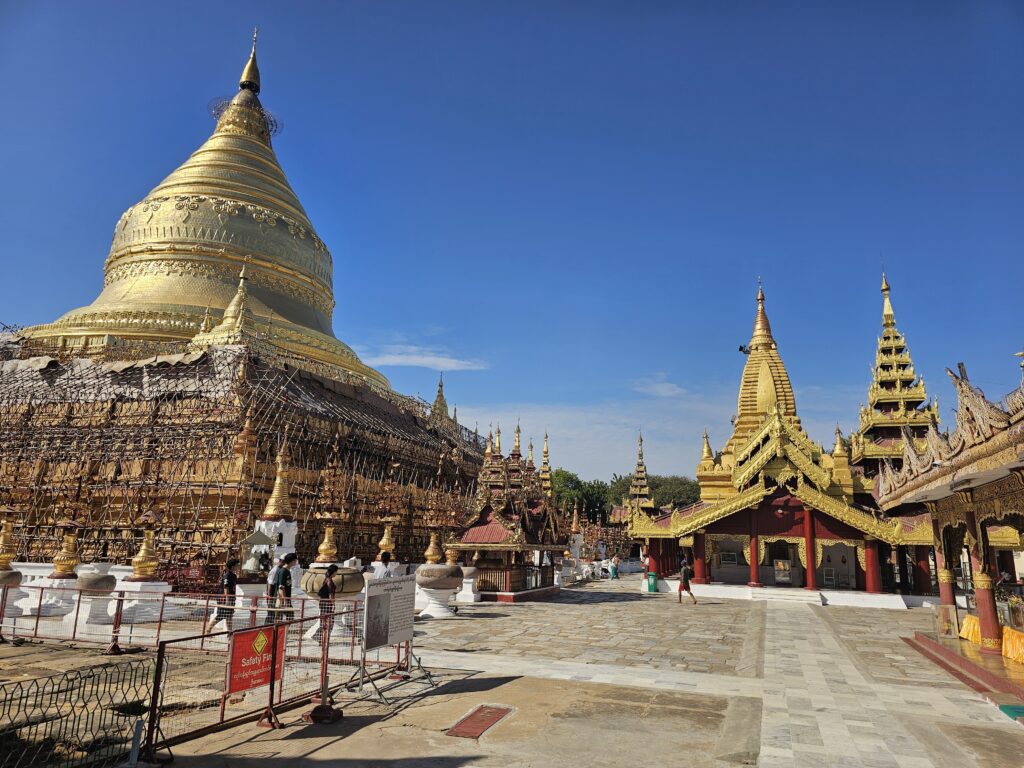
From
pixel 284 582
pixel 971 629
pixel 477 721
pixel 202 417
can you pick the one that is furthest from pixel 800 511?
pixel 202 417

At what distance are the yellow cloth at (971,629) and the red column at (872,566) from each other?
38.1 feet

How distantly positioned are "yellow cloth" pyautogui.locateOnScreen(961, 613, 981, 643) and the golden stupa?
80.7ft

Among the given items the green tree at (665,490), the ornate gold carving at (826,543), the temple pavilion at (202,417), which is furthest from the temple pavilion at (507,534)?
the green tree at (665,490)

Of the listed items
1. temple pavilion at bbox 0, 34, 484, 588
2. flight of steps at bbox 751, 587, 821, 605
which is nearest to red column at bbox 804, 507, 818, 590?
flight of steps at bbox 751, 587, 821, 605

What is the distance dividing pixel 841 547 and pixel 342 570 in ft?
79.1

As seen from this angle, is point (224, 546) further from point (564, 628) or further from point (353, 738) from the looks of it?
point (353, 738)

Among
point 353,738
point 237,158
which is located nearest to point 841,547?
point 353,738

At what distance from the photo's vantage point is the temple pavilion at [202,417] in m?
22.1

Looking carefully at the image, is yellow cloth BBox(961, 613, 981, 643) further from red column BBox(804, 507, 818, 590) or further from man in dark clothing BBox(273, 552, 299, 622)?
man in dark clothing BBox(273, 552, 299, 622)

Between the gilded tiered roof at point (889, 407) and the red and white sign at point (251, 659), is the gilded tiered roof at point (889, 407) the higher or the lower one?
the higher one

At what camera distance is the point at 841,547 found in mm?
27719

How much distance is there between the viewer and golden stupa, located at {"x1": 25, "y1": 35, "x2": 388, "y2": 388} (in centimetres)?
3073

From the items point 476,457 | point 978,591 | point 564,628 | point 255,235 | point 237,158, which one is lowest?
point 564,628

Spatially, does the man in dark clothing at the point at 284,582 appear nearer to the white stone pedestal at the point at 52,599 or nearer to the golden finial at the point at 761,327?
the white stone pedestal at the point at 52,599
